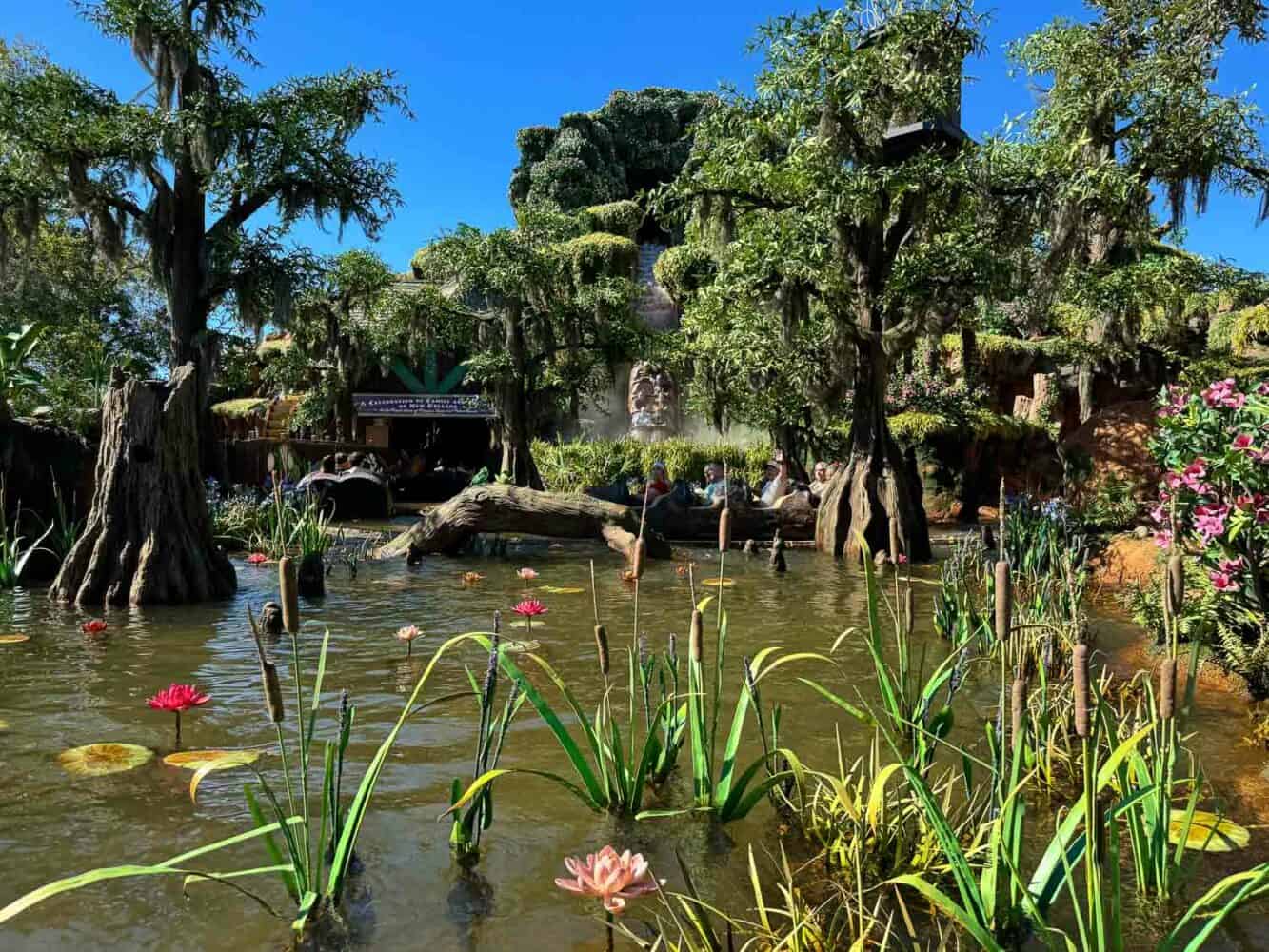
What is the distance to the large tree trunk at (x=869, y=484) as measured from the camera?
41.4ft

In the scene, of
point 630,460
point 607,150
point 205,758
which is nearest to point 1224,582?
point 205,758

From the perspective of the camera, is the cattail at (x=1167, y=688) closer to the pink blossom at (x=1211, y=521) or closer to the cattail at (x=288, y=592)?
the cattail at (x=288, y=592)

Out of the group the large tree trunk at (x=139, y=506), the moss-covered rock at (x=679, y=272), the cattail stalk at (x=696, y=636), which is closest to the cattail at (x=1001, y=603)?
the cattail stalk at (x=696, y=636)

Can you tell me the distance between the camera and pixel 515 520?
11.5m

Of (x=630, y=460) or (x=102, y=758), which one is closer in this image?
(x=102, y=758)

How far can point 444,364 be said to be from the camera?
29656 mm

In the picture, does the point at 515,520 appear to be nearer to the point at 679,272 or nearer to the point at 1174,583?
the point at 1174,583

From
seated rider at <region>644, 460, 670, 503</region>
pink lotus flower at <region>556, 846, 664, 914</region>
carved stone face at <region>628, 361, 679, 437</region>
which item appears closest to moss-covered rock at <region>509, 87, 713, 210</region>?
carved stone face at <region>628, 361, 679, 437</region>

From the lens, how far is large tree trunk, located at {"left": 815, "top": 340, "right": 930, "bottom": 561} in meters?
12.6

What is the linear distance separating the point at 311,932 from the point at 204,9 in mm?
19551

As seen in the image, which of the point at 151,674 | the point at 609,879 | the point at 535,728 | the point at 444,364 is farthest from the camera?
the point at 444,364

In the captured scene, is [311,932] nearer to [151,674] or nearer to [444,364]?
[151,674]

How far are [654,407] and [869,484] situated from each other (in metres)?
18.4

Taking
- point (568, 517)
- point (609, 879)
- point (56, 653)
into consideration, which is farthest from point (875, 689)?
point (568, 517)
